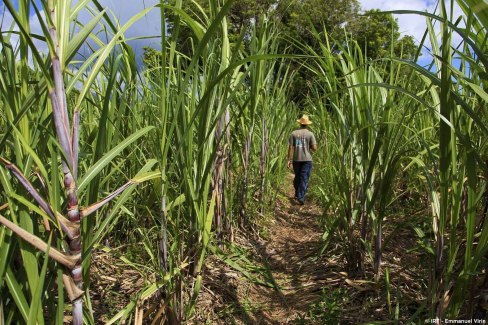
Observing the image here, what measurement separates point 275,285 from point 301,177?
2536 mm

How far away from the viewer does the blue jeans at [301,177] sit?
4215 mm

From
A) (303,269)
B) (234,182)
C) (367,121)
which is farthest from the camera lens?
(234,182)

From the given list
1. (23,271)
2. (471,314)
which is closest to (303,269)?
(471,314)

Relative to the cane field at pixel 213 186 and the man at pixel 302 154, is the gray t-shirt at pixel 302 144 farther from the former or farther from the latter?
the cane field at pixel 213 186

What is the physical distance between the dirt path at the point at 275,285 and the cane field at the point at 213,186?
0.01 meters

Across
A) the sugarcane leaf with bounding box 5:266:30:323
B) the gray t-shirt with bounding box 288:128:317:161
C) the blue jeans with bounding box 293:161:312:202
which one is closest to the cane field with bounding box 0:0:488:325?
the sugarcane leaf with bounding box 5:266:30:323

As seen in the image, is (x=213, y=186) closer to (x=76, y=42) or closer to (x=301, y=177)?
(x=76, y=42)

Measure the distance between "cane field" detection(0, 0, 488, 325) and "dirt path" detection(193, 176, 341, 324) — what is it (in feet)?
0.03

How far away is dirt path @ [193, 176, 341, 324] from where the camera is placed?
5.19 feet

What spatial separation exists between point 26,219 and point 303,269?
1.65 m

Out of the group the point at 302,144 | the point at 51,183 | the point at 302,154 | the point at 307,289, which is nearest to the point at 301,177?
the point at 302,154

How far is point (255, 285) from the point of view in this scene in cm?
186

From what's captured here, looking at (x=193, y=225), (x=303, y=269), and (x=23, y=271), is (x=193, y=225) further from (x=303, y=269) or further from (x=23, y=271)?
(x=303, y=269)

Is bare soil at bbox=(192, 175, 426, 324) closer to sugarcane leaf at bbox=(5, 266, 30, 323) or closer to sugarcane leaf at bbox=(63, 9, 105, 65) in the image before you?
sugarcane leaf at bbox=(5, 266, 30, 323)
